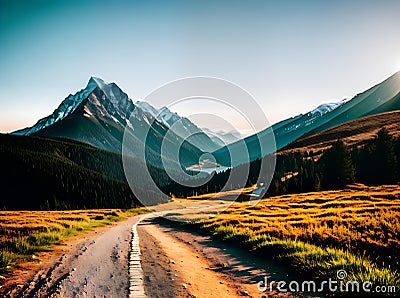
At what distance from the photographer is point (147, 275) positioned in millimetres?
10086

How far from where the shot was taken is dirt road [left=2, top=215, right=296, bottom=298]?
845 cm

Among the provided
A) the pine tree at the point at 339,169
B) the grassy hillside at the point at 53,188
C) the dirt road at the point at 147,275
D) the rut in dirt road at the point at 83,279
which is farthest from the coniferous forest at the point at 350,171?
the rut in dirt road at the point at 83,279

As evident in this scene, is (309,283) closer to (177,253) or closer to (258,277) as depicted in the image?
(258,277)

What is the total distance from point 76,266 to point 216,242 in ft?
35.1

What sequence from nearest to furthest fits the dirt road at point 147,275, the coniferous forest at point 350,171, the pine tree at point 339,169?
the dirt road at point 147,275, the coniferous forest at point 350,171, the pine tree at point 339,169

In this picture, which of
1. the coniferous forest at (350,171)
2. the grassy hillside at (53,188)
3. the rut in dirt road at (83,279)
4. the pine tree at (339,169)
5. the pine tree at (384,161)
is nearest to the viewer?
the rut in dirt road at (83,279)

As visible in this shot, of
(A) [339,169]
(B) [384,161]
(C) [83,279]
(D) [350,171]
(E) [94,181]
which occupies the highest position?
(E) [94,181]

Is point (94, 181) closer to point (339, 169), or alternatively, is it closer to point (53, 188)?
point (53, 188)

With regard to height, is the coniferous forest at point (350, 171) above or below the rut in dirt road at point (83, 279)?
above

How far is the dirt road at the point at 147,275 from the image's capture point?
27.7 ft

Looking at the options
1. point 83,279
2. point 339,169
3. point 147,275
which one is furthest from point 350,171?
point 83,279

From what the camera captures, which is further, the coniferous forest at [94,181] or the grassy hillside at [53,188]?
the grassy hillside at [53,188]

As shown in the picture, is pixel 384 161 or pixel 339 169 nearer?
pixel 384 161

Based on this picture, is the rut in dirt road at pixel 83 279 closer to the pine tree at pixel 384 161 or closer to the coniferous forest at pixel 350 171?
the coniferous forest at pixel 350 171
